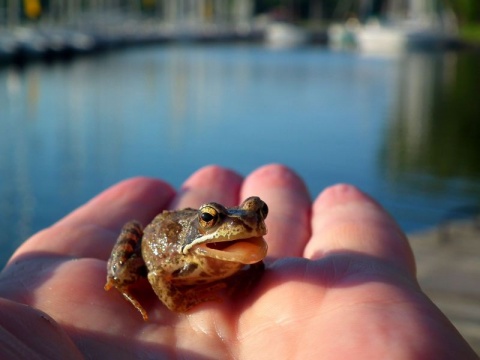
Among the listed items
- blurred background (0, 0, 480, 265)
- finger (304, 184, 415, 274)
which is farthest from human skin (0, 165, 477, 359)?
blurred background (0, 0, 480, 265)

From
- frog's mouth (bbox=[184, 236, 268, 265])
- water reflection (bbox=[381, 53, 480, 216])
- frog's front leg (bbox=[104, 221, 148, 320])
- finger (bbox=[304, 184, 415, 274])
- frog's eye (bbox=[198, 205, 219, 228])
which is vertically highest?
frog's eye (bbox=[198, 205, 219, 228])

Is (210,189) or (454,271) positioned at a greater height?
(210,189)

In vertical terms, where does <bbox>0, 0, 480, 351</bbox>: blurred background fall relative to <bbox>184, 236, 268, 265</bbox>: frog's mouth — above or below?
below

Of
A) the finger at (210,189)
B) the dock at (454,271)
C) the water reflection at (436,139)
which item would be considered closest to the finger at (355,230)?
the finger at (210,189)

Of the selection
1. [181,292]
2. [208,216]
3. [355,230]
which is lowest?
[181,292]

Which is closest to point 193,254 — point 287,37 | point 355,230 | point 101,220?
point 355,230

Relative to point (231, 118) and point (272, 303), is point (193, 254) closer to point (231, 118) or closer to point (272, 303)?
point (272, 303)

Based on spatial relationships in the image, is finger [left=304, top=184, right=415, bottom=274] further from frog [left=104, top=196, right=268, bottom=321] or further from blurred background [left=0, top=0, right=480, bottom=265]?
blurred background [left=0, top=0, right=480, bottom=265]
